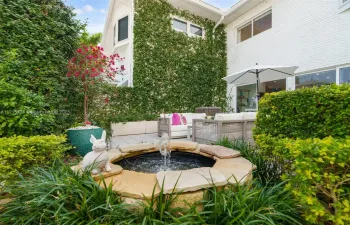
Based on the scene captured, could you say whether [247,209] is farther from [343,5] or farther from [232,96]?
[232,96]

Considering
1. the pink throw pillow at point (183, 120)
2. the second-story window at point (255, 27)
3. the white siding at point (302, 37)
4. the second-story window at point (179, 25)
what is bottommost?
the pink throw pillow at point (183, 120)

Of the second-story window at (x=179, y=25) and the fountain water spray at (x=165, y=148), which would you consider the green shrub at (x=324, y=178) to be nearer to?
the fountain water spray at (x=165, y=148)

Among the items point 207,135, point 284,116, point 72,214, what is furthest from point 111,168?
point 207,135

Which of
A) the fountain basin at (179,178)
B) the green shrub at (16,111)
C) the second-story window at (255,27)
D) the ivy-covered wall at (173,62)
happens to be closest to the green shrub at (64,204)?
the fountain basin at (179,178)

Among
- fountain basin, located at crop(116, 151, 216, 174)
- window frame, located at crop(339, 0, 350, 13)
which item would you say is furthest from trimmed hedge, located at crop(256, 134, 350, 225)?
window frame, located at crop(339, 0, 350, 13)

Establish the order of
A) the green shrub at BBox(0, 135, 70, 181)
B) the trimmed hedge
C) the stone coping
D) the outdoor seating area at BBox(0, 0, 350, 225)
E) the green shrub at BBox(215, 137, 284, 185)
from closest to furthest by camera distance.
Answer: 1. the trimmed hedge
2. the outdoor seating area at BBox(0, 0, 350, 225)
3. the stone coping
4. the green shrub at BBox(0, 135, 70, 181)
5. the green shrub at BBox(215, 137, 284, 185)

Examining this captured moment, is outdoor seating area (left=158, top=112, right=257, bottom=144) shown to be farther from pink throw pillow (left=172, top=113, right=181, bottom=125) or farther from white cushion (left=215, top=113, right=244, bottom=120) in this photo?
pink throw pillow (left=172, top=113, right=181, bottom=125)

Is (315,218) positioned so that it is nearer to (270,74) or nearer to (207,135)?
(207,135)

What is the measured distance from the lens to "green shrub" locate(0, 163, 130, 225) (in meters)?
1.25

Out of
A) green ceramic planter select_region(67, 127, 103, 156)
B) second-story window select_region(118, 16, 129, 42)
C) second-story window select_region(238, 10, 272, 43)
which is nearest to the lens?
green ceramic planter select_region(67, 127, 103, 156)

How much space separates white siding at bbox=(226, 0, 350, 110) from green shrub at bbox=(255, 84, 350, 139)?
4534 mm

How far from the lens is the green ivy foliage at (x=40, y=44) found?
115 inches

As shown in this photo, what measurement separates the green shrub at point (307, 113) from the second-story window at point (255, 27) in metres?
6.47

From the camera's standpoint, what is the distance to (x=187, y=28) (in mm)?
8711
